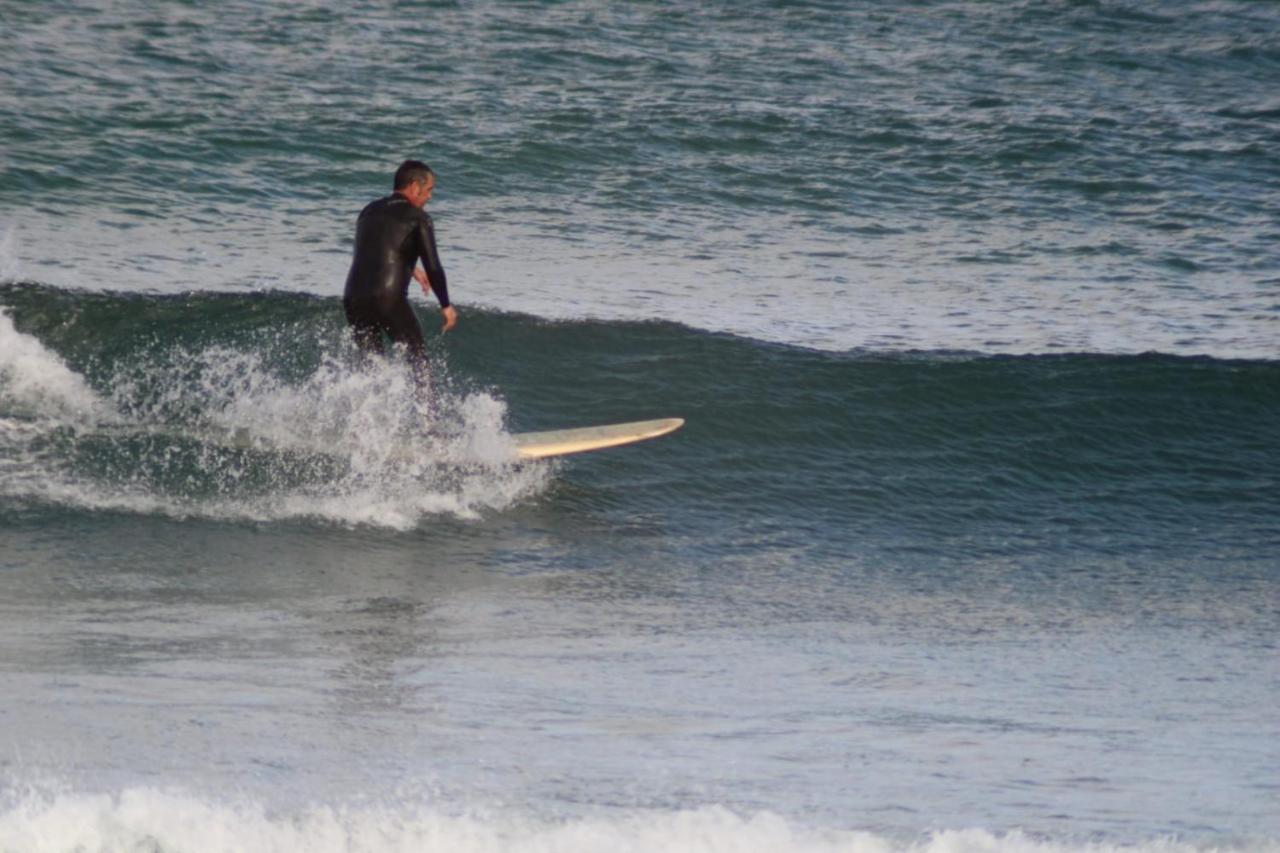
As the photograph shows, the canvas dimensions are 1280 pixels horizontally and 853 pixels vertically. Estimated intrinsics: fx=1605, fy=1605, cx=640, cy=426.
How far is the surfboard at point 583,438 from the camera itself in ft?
27.1

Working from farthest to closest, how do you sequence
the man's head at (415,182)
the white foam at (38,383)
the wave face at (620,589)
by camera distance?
the white foam at (38,383) → the man's head at (415,182) → the wave face at (620,589)

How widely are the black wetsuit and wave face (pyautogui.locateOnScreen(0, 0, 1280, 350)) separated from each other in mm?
3764

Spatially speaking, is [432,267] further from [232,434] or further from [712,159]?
[712,159]

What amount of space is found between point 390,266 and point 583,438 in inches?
53.9

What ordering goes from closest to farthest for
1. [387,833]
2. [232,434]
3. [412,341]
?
[387,833] → [412,341] → [232,434]

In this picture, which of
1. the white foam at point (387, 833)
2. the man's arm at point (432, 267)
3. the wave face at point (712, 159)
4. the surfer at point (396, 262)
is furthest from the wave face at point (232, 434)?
the white foam at point (387, 833)

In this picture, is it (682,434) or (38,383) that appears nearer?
(38,383)

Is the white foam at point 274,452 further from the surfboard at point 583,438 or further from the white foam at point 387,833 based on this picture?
the white foam at point 387,833

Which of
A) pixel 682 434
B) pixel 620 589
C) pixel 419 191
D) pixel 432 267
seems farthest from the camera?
pixel 682 434

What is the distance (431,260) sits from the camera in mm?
7621

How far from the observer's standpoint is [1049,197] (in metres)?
16.0

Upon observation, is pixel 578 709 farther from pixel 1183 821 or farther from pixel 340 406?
pixel 340 406

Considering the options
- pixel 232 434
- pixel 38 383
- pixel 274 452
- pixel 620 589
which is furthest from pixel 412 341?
pixel 38 383

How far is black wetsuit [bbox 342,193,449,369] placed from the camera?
7.70 metres
